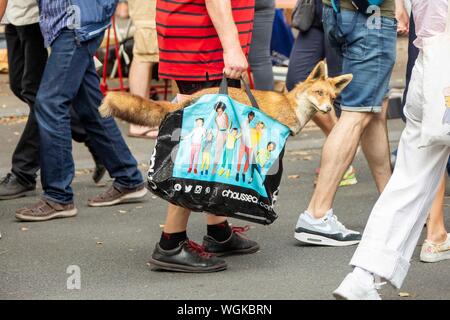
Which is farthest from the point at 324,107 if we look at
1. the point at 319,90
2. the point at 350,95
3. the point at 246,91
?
the point at 246,91

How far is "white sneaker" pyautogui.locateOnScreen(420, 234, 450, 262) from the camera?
5742 millimetres

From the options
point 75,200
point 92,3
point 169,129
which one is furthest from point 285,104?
point 75,200

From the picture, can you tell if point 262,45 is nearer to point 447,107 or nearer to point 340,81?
point 340,81

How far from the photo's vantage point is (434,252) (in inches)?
226

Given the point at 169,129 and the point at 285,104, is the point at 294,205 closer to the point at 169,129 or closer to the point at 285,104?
the point at 285,104

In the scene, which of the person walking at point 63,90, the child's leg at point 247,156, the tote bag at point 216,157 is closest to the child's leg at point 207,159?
the tote bag at point 216,157

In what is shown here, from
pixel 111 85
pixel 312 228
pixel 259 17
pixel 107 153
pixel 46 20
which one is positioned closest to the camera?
pixel 312 228

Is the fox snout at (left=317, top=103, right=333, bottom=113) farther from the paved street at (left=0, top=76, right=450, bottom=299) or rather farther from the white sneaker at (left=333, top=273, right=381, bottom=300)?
the white sneaker at (left=333, top=273, right=381, bottom=300)

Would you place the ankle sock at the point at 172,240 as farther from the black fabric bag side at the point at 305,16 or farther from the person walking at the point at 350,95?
the black fabric bag side at the point at 305,16

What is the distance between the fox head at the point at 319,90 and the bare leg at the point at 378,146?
566mm

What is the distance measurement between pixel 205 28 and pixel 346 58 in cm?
98

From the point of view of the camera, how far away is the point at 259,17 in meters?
8.90

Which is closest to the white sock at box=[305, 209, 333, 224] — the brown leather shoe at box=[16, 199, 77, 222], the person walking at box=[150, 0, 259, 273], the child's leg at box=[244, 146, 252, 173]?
the person walking at box=[150, 0, 259, 273]

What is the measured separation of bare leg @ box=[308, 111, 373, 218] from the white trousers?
4.19 ft
